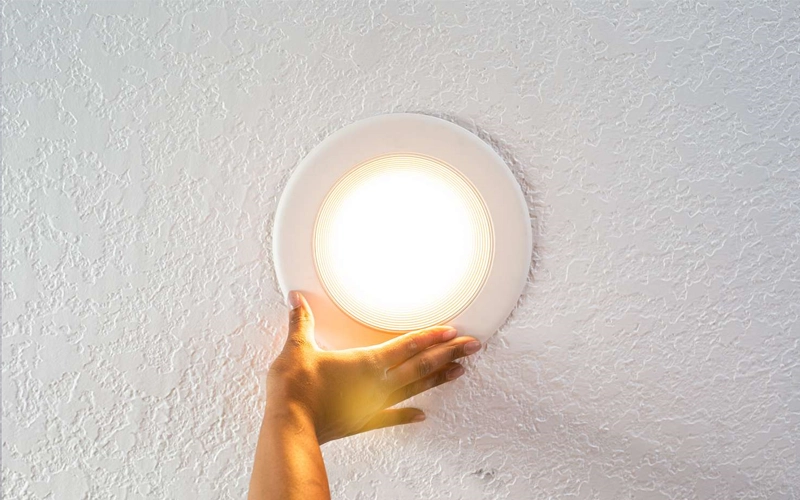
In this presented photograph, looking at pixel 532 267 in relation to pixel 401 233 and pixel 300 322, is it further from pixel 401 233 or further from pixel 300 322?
pixel 300 322

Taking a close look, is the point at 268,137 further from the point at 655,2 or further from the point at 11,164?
the point at 655,2

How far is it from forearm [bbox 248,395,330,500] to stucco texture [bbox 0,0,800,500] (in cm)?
18

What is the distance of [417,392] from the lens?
658 mm

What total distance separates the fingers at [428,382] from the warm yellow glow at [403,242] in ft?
0.26

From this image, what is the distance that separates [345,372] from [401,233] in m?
0.17

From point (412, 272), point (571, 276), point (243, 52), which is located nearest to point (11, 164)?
point (243, 52)

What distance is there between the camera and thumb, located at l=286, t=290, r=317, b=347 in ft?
1.97

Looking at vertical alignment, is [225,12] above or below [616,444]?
above

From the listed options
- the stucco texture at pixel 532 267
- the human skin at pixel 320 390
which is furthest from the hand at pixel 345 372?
the stucco texture at pixel 532 267

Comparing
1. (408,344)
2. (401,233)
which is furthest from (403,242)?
(408,344)

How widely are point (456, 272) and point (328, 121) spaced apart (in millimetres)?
271

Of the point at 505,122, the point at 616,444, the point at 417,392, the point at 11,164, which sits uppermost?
the point at 11,164

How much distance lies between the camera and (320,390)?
57 centimetres

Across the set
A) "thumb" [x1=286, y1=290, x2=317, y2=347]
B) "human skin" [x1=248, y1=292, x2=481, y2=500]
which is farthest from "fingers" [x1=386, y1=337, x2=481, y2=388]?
"thumb" [x1=286, y1=290, x2=317, y2=347]
